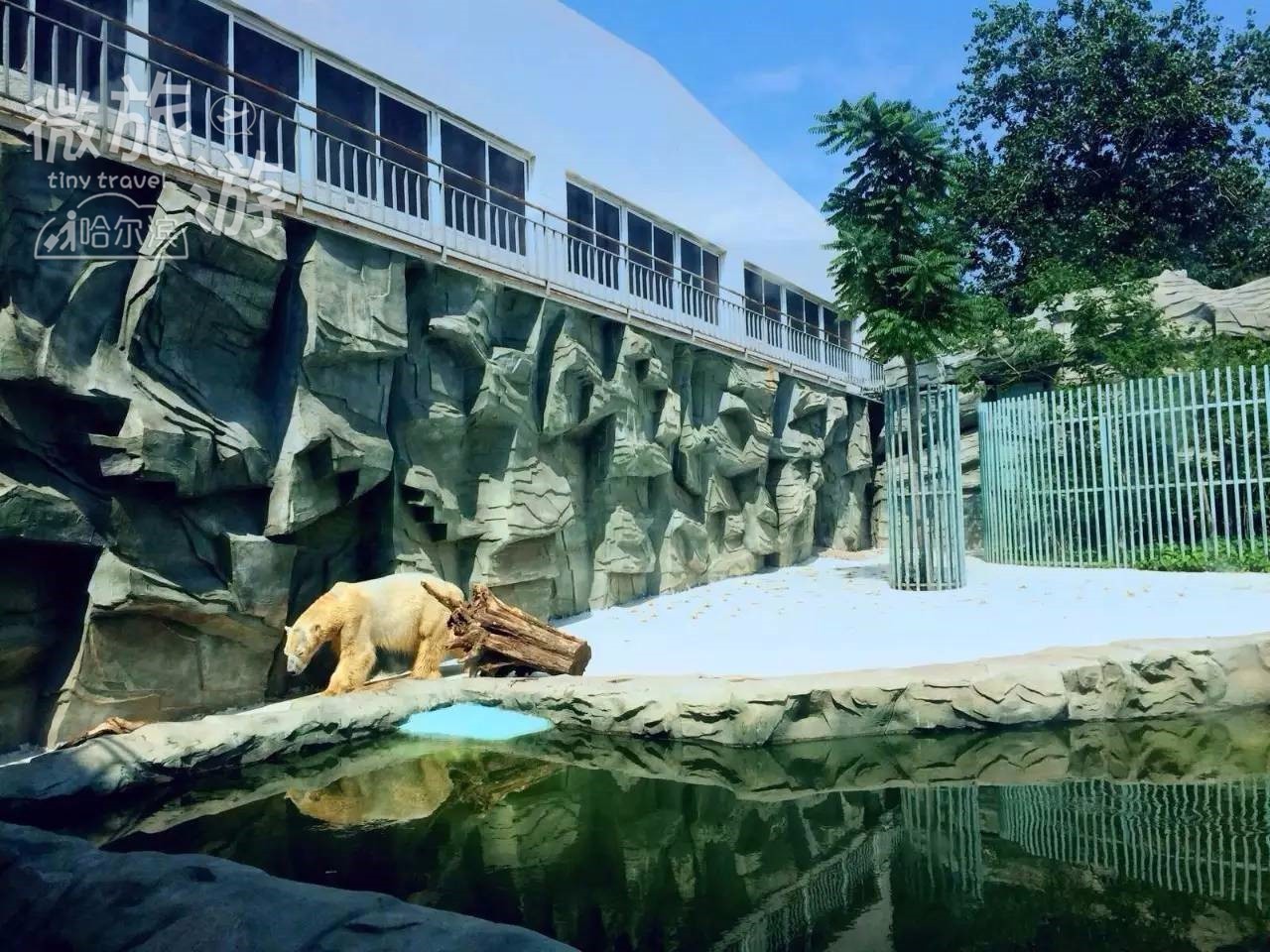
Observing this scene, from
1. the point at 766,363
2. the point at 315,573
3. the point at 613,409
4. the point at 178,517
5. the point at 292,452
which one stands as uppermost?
the point at 766,363

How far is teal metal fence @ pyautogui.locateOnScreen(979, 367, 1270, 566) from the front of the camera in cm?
1077

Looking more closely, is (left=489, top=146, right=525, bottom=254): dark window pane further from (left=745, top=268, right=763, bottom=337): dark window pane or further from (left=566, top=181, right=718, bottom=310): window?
(left=745, top=268, right=763, bottom=337): dark window pane

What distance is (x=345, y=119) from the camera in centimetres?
942

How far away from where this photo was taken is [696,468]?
12930 mm

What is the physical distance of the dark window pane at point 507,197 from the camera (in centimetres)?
1102

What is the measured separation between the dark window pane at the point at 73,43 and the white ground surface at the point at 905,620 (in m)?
6.21

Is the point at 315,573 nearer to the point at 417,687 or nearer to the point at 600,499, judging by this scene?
the point at 417,687

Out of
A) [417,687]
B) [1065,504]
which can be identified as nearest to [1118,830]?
[417,687]

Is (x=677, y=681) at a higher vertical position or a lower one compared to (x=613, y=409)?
lower

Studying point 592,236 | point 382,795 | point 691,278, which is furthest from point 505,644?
point 691,278

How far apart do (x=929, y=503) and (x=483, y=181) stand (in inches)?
269

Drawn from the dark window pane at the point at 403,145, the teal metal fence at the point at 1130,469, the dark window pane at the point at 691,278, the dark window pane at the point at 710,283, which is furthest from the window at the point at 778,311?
the dark window pane at the point at 403,145

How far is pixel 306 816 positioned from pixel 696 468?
903 cm

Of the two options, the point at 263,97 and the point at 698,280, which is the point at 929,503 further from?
the point at 263,97
